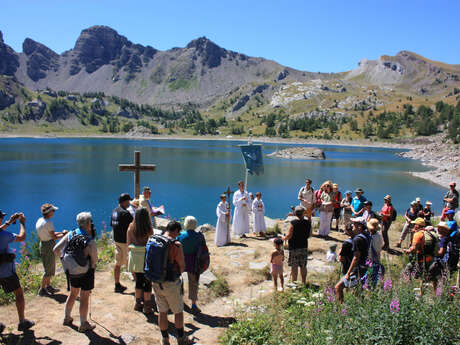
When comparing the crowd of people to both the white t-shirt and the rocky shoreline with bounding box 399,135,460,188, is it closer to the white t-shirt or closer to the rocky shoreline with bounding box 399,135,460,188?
the white t-shirt

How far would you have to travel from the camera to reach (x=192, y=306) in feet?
22.1

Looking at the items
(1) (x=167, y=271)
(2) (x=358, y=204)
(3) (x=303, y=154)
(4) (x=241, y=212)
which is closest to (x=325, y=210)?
(2) (x=358, y=204)

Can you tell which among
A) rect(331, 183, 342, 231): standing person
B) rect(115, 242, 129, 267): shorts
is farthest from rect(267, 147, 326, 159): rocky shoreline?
rect(115, 242, 129, 267): shorts

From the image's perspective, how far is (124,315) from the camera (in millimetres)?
6176

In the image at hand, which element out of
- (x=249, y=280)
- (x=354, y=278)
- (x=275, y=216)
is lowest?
(x=275, y=216)

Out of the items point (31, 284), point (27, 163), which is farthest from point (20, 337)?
point (27, 163)

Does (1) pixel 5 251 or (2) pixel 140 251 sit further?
(2) pixel 140 251

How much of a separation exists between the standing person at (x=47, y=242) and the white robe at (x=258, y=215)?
25.3ft

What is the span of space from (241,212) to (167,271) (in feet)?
27.5

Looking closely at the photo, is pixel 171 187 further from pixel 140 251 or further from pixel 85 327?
pixel 85 327

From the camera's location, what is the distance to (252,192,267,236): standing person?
13219 millimetres

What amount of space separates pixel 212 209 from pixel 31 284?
22.4 meters

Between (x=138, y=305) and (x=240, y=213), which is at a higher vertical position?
(x=240, y=213)

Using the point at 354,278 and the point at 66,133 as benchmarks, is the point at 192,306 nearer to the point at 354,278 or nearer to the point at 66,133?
the point at 354,278
